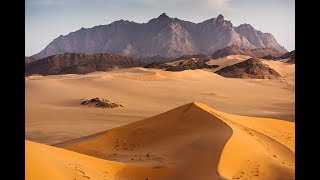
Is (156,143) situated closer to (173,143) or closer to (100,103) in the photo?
(173,143)

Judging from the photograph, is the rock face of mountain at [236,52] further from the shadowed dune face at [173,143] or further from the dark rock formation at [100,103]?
the shadowed dune face at [173,143]

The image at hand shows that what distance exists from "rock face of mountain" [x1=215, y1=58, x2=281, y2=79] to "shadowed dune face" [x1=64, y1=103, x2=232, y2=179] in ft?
160

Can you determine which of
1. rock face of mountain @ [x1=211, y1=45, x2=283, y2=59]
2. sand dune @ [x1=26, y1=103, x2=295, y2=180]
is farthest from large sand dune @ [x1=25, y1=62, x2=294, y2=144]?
rock face of mountain @ [x1=211, y1=45, x2=283, y2=59]

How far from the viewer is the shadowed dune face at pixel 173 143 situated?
28.2ft

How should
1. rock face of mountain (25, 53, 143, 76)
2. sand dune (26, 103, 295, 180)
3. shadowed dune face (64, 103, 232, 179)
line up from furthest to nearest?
rock face of mountain (25, 53, 143, 76), shadowed dune face (64, 103, 232, 179), sand dune (26, 103, 295, 180)

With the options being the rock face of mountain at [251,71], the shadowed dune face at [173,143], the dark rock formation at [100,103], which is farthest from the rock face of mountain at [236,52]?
the shadowed dune face at [173,143]

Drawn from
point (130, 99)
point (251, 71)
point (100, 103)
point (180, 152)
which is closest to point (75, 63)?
point (251, 71)

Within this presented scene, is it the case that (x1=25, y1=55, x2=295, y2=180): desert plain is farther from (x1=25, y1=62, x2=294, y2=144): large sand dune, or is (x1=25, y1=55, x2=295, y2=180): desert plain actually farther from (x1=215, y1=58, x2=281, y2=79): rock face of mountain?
(x1=215, y1=58, x2=281, y2=79): rock face of mountain

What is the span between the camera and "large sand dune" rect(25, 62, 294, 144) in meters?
18.2

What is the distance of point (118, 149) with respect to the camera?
11617 mm

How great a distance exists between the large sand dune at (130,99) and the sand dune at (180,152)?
12.3 feet

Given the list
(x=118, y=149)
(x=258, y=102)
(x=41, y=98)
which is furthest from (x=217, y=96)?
(x=118, y=149)
